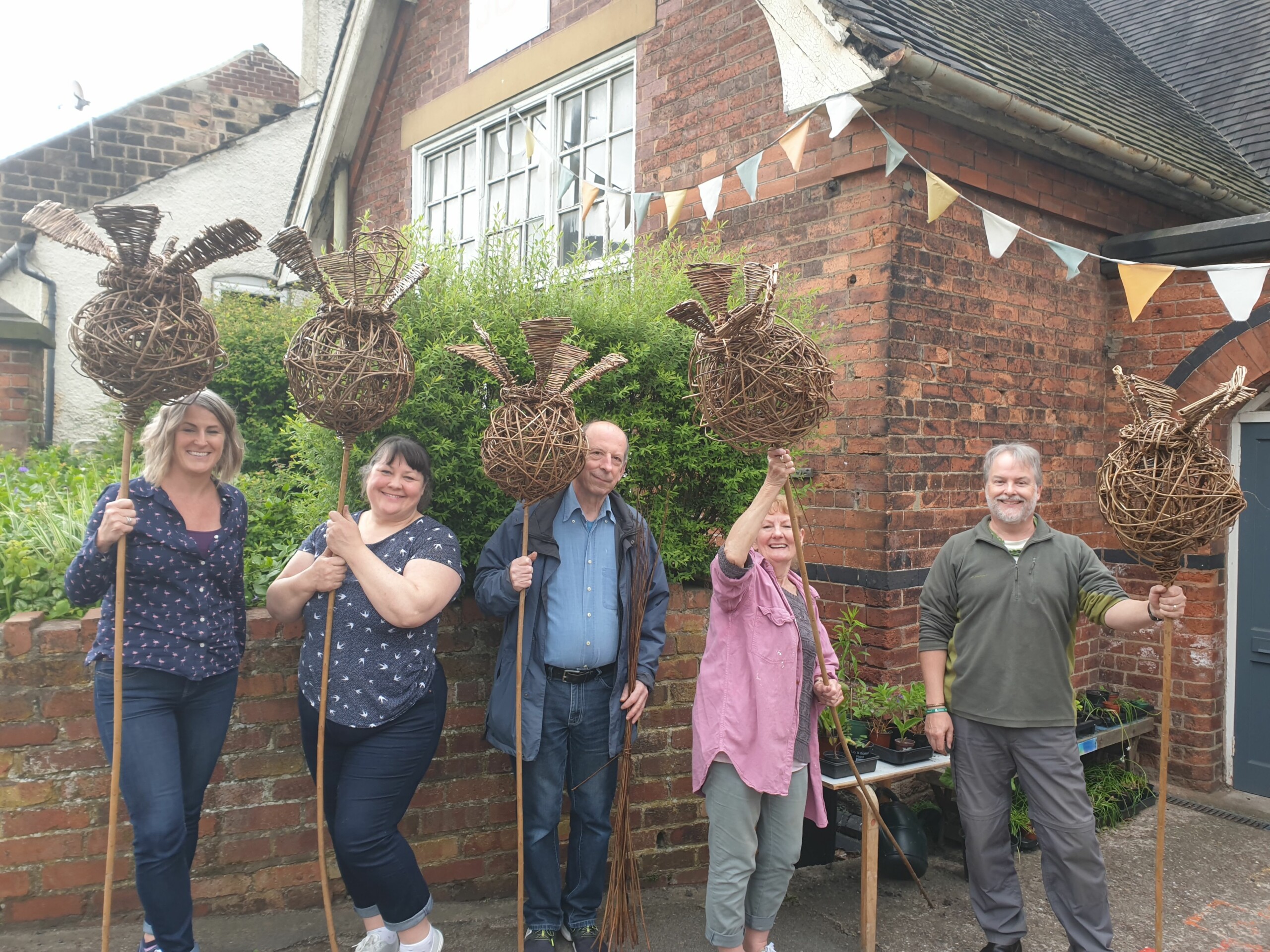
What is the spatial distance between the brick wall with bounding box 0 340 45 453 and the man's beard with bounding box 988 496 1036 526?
35.1 ft

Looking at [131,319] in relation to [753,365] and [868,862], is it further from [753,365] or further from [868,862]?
[868,862]

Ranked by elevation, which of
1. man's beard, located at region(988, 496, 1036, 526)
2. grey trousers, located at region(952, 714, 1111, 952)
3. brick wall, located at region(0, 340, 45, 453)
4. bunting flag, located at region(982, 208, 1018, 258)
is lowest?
grey trousers, located at region(952, 714, 1111, 952)

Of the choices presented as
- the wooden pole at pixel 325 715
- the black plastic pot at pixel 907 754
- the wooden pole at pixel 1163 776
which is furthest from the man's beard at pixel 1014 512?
the wooden pole at pixel 325 715

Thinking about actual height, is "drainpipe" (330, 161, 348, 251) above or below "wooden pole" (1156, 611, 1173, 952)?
above

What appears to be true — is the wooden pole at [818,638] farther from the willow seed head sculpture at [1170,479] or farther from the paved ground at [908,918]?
the willow seed head sculpture at [1170,479]

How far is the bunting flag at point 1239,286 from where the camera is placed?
181 inches

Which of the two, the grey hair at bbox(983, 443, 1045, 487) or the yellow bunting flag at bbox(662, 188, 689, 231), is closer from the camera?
the grey hair at bbox(983, 443, 1045, 487)

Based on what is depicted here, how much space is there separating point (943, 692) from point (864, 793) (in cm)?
54

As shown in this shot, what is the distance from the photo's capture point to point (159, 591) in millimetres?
2861

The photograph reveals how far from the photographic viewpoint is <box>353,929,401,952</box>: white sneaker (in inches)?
126

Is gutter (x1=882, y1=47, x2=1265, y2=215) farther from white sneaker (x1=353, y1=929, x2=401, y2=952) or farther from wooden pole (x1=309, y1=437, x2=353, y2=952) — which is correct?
white sneaker (x1=353, y1=929, x2=401, y2=952)

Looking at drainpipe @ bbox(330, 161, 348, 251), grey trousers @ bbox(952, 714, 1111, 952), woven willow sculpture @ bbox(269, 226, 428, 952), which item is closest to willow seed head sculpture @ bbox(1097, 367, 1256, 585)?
grey trousers @ bbox(952, 714, 1111, 952)

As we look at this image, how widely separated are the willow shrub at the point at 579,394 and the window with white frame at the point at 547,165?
1.78 metres

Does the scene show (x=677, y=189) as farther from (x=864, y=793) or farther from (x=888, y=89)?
(x=864, y=793)
